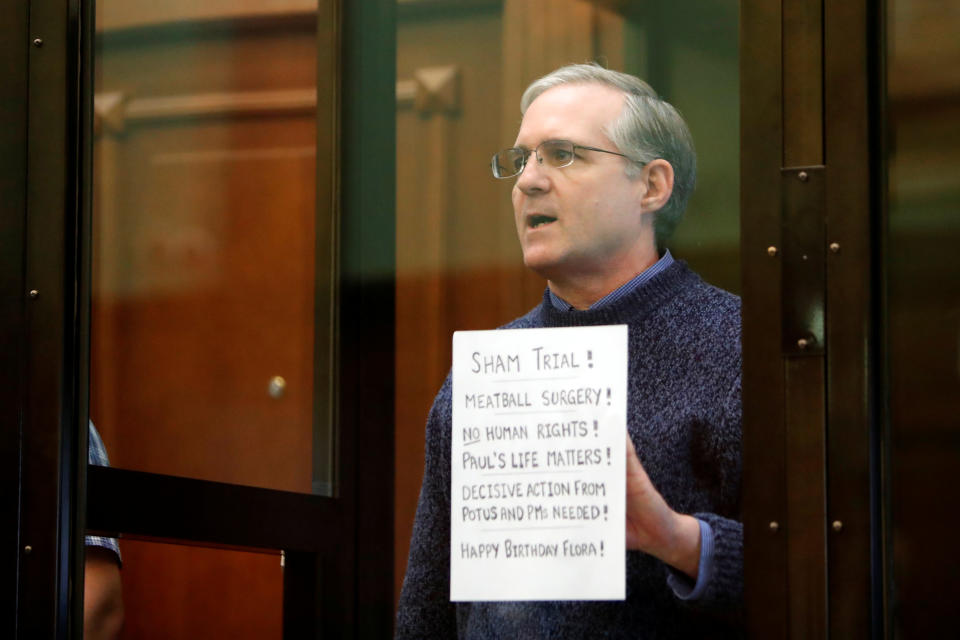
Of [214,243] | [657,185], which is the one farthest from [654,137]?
[214,243]

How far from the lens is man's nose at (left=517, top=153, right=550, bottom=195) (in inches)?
82.4

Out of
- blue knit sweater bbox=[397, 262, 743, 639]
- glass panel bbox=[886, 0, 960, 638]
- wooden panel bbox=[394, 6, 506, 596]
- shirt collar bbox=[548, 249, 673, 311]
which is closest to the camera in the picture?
glass panel bbox=[886, 0, 960, 638]

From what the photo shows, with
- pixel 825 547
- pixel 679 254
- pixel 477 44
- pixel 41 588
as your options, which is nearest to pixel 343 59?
pixel 477 44

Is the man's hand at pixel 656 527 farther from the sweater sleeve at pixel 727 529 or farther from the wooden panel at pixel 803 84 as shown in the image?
the wooden panel at pixel 803 84

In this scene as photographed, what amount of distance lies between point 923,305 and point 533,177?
1.78 feet

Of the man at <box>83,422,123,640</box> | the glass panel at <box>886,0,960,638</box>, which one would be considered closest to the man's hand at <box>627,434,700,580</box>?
the glass panel at <box>886,0,960,638</box>

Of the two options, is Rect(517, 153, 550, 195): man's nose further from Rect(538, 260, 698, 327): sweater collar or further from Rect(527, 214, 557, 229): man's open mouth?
Rect(538, 260, 698, 327): sweater collar

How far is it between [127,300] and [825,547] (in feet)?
3.67

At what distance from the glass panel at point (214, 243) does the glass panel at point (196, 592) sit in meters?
0.12

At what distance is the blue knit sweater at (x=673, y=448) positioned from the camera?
1.90 m

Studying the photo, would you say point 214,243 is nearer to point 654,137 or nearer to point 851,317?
point 654,137

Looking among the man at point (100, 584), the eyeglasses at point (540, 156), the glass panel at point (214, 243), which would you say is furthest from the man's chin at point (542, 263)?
the man at point (100, 584)

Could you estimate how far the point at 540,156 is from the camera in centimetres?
210

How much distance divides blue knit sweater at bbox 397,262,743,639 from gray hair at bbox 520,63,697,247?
0.08 metres
